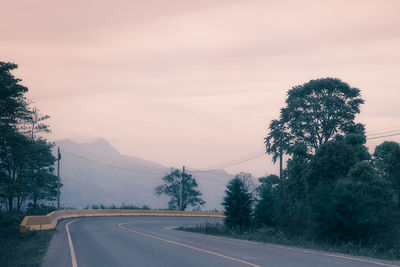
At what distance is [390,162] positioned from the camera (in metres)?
46.2

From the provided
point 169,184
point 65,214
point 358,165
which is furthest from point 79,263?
point 169,184

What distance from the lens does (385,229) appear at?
2664 cm

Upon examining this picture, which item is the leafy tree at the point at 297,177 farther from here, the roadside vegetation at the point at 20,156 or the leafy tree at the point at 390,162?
the roadside vegetation at the point at 20,156

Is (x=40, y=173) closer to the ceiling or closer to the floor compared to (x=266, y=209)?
closer to the ceiling

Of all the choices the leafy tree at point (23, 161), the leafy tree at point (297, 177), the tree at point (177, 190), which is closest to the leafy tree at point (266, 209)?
the leafy tree at point (297, 177)

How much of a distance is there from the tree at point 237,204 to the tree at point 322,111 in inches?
679

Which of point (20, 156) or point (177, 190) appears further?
point (177, 190)

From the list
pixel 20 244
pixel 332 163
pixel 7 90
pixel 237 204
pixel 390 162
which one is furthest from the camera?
pixel 390 162

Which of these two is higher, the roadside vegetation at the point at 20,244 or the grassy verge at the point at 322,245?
the grassy verge at the point at 322,245

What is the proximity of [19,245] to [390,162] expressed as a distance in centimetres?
3905

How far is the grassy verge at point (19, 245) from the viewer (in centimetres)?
1532

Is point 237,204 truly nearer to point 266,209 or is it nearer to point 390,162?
point 266,209

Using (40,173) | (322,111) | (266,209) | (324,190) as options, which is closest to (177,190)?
(40,173)

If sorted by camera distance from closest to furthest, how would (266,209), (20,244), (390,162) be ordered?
1. (20,244)
2. (266,209)
3. (390,162)
